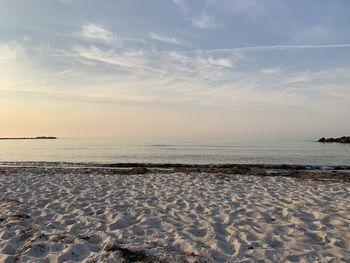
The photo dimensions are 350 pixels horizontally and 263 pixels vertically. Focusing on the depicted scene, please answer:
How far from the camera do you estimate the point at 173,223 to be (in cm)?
746

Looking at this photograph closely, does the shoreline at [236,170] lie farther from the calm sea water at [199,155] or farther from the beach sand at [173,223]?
the calm sea water at [199,155]

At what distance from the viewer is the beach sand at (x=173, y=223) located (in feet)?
18.7

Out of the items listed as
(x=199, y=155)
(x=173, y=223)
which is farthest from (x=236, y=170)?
(x=199, y=155)

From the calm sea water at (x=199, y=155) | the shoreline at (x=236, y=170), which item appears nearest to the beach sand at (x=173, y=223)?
the shoreline at (x=236, y=170)

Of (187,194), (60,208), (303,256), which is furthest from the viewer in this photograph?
(187,194)

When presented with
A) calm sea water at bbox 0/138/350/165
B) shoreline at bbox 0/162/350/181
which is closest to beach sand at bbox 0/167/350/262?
shoreline at bbox 0/162/350/181

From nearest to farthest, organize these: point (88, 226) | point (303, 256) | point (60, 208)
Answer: point (303, 256), point (88, 226), point (60, 208)

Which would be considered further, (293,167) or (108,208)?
(293,167)

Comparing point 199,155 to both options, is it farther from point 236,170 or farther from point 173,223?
point 173,223

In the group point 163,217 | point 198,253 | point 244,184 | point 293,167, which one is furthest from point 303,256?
point 293,167

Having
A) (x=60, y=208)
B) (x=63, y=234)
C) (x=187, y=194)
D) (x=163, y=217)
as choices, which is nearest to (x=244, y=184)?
(x=187, y=194)

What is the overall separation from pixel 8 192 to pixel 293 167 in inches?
754

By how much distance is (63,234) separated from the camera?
21.8 feet

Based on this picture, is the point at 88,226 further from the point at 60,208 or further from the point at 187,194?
the point at 187,194
